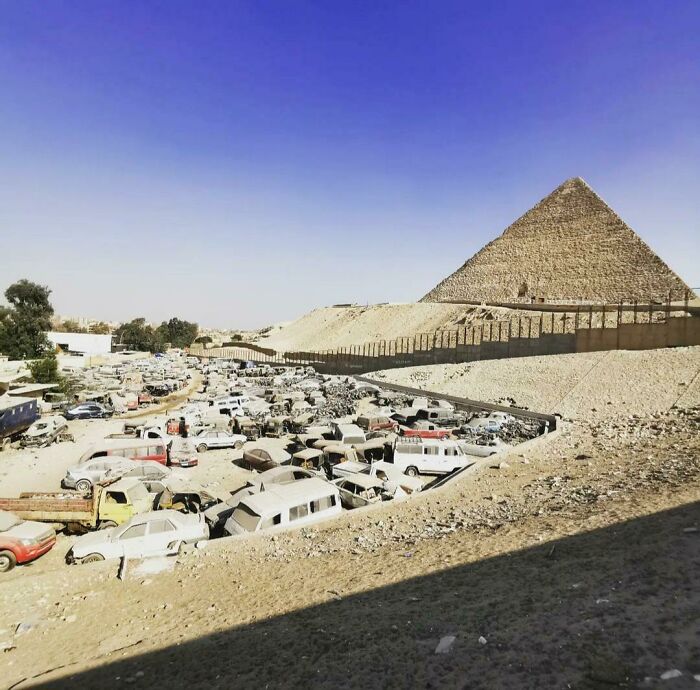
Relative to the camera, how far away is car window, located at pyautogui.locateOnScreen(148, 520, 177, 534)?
933 centimetres

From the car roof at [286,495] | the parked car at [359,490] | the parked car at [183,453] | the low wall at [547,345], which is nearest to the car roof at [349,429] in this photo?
the parked car at [359,490]

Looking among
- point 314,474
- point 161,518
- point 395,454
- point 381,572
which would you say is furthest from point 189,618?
point 395,454

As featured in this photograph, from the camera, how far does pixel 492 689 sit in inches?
160

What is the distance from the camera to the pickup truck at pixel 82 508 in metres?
10.7

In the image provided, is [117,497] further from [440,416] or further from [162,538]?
[440,416]

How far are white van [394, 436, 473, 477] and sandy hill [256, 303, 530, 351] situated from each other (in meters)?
47.4

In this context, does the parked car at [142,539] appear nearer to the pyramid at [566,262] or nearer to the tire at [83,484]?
the tire at [83,484]

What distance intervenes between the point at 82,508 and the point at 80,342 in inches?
3521

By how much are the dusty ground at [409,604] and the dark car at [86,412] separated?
20.8 meters

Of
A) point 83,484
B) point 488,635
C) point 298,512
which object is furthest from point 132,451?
point 488,635

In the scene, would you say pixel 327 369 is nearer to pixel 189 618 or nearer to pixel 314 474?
pixel 314 474

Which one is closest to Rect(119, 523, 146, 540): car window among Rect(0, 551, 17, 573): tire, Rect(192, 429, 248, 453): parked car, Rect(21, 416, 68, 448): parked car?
Rect(0, 551, 17, 573): tire

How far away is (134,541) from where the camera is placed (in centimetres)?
916

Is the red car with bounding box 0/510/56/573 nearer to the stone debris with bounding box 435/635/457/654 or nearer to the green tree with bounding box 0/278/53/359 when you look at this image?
the stone debris with bounding box 435/635/457/654
